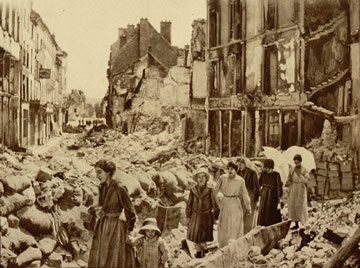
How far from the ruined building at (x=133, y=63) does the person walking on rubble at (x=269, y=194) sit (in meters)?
2.39

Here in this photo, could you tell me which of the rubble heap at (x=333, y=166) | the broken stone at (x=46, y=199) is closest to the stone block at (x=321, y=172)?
the rubble heap at (x=333, y=166)

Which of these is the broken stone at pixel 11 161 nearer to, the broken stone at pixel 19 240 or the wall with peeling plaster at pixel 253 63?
the broken stone at pixel 19 240

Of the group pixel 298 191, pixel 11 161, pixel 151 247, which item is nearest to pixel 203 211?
pixel 151 247

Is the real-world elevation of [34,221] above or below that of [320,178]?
below

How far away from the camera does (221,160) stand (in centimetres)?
702

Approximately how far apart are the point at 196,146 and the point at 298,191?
174cm

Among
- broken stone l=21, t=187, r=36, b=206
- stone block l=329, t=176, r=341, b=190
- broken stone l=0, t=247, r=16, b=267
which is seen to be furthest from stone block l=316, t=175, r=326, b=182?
broken stone l=0, t=247, r=16, b=267

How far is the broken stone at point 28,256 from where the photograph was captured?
5152 millimetres

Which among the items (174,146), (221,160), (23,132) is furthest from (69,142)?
(221,160)

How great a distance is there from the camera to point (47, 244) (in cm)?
546

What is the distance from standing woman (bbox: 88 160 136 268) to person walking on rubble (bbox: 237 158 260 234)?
2.06m

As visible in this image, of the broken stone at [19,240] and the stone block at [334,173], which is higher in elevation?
Result: the stone block at [334,173]

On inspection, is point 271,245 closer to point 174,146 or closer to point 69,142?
point 174,146

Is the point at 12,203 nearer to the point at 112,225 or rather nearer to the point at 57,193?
the point at 57,193
